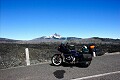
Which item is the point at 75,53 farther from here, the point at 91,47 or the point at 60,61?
the point at 91,47

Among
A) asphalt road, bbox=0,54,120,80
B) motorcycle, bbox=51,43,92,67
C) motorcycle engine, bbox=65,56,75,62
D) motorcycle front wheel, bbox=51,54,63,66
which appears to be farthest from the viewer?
motorcycle front wheel, bbox=51,54,63,66

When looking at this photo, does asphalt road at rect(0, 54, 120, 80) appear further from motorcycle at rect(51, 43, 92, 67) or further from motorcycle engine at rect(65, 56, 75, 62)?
motorcycle engine at rect(65, 56, 75, 62)

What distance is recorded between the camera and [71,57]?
9.96 m

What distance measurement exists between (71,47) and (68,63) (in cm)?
131

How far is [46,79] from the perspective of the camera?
7.06 metres

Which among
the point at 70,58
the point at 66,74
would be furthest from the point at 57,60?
the point at 66,74

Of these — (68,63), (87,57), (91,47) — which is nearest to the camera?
(87,57)

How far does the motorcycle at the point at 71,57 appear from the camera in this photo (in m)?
9.82

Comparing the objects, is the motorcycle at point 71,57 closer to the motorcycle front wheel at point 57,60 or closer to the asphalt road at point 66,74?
the motorcycle front wheel at point 57,60

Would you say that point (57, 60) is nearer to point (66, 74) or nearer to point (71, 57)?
point (71, 57)

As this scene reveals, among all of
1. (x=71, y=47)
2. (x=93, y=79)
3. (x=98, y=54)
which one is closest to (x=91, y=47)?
(x=98, y=54)

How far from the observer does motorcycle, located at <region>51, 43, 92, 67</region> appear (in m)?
9.82

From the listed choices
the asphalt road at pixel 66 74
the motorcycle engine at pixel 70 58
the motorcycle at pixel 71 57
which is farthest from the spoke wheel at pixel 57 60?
the asphalt road at pixel 66 74

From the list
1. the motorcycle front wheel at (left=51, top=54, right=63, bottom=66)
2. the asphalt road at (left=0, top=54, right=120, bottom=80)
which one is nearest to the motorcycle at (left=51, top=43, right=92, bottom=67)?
the motorcycle front wheel at (left=51, top=54, right=63, bottom=66)
